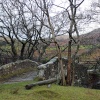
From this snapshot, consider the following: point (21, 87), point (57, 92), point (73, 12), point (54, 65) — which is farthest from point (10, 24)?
point (57, 92)

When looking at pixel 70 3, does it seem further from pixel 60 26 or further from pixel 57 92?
pixel 60 26

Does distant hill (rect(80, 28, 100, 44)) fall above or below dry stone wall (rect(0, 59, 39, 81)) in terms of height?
above

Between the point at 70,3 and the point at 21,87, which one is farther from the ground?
the point at 70,3

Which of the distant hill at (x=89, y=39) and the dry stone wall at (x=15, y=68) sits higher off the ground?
the distant hill at (x=89, y=39)

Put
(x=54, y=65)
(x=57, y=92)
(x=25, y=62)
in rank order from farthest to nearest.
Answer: (x=25, y=62) → (x=54, y=65) → (x=57, y=92)

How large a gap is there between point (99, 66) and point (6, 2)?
35.3 ft

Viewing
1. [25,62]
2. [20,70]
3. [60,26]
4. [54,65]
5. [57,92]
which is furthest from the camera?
[60,26]

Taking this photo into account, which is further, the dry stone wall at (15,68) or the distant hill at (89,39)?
the distant hill at (89,39)

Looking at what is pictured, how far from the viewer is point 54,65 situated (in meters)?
15.8

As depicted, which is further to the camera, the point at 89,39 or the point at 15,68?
the point at 89,39

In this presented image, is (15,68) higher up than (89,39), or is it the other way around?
(89,39)

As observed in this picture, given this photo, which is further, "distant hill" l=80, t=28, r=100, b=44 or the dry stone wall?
"distant hill" l=80, t=28, r=100, b=44

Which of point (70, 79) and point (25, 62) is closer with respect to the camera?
point (70, 79)

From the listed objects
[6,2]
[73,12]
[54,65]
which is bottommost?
[54,65]
